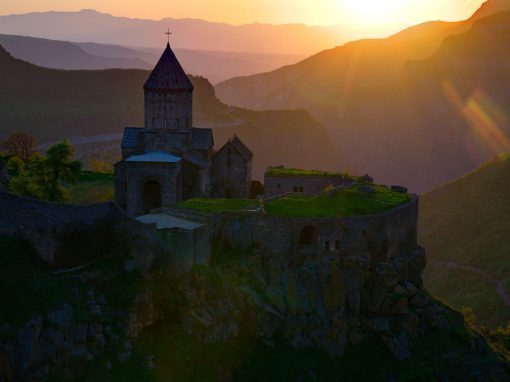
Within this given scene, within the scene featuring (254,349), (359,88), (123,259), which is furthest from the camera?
(359,88)

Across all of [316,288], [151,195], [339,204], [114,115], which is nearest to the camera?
[316,288]

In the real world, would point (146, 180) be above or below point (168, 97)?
below

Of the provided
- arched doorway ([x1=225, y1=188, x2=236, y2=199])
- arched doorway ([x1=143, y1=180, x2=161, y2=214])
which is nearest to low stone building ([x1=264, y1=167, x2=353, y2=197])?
arched doorway ([x1=225, y1=188, x2=236, y2=199])

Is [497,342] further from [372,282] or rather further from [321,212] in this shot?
[321,212]

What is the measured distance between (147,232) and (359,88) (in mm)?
132719

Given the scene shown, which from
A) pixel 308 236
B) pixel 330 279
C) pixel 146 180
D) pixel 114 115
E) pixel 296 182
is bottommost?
pixel 330 279

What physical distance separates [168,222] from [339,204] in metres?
8.59

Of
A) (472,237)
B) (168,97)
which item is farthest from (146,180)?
(472,237)

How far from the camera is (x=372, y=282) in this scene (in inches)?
1288

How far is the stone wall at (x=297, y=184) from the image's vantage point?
4212 centimetres

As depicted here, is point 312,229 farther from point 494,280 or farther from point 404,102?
point 404,102

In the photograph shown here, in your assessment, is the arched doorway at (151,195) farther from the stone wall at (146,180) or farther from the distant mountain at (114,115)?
the distant mountain at (114,115)

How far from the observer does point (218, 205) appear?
1280 inches

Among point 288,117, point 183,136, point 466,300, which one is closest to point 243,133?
point 288,117
